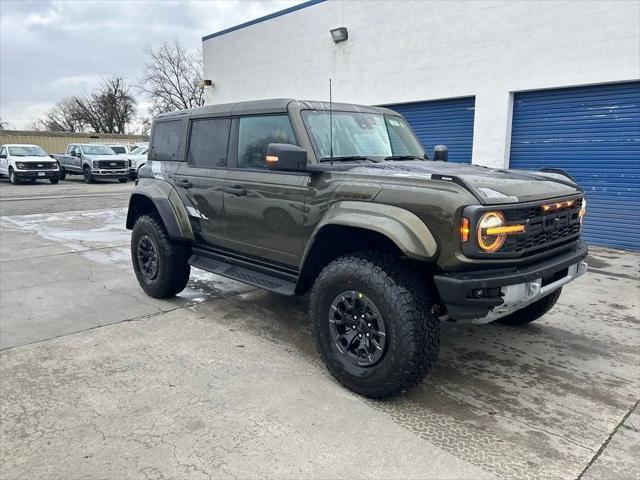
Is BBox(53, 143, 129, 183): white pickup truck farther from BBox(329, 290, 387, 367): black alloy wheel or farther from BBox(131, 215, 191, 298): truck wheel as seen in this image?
BBox(329, 290, 387, 367): black alloy wheel

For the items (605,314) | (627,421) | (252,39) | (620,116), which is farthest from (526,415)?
(252,39)

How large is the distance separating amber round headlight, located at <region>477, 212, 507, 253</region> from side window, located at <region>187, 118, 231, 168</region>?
8.30ft

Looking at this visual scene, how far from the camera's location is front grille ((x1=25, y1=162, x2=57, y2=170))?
2078cm

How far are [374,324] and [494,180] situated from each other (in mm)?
1212

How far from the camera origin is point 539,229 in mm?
2992

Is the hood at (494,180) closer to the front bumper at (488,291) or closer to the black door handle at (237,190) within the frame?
the front bumper at (488,291)

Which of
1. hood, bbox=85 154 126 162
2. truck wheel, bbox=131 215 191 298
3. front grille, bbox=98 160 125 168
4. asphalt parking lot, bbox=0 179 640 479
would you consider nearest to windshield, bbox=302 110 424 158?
asphalt parking lot, bbox=0 179 640 479

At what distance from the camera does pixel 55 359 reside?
146 inches

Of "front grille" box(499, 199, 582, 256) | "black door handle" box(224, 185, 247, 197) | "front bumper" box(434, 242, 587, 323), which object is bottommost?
"front bumper" box(434, 242, 587, 323)

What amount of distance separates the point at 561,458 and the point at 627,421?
713mm

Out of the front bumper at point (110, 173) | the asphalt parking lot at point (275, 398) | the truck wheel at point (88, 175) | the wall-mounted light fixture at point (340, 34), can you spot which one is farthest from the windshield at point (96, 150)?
the asphalt parking lot at point (275, 398)

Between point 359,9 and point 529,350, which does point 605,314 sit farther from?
point 359,9

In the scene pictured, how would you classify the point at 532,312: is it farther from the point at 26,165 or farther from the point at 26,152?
the point at 26,152

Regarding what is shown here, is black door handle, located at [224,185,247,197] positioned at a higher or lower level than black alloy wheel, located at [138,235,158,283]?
higher
